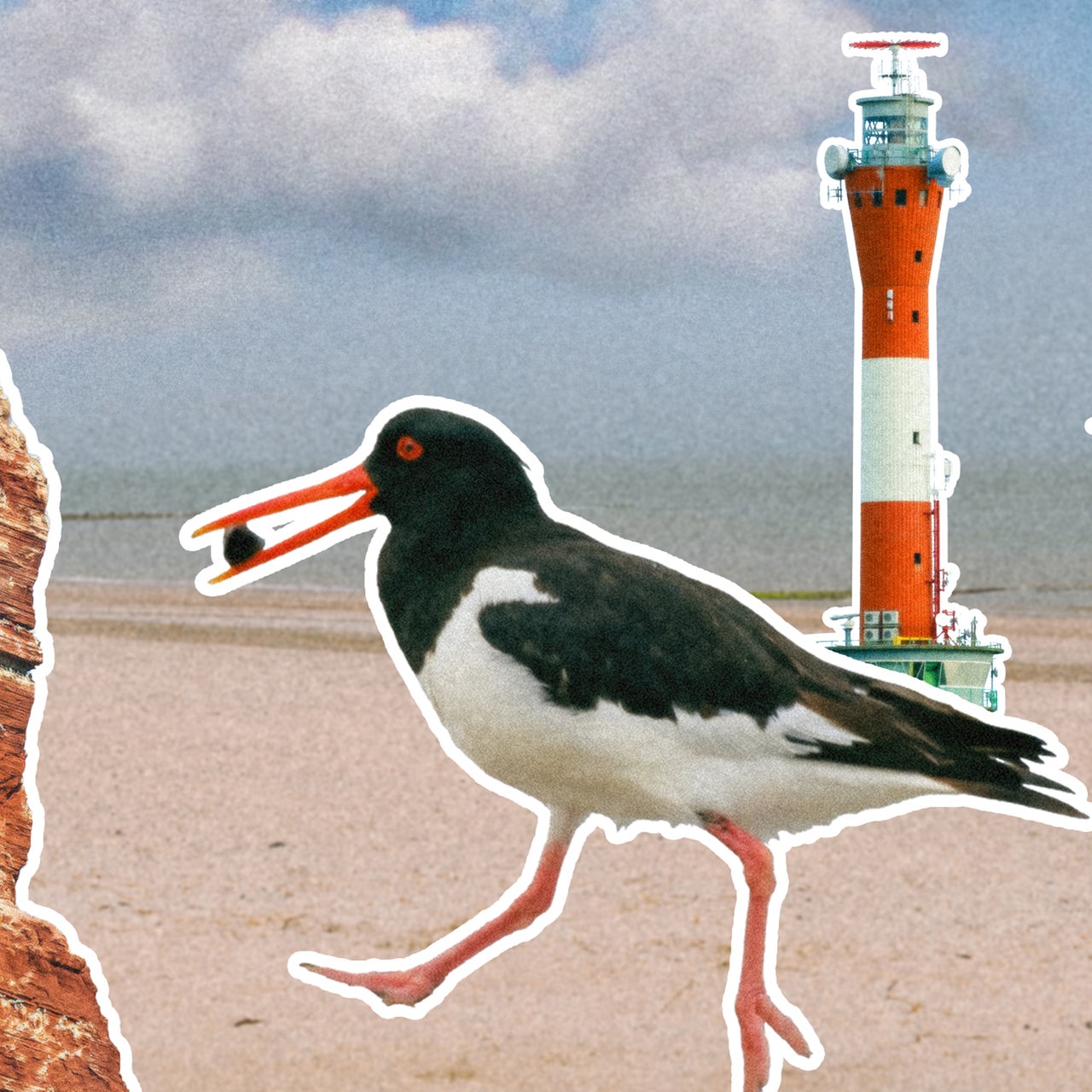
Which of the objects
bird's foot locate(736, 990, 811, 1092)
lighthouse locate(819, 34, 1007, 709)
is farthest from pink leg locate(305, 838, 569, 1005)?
lighthouse locate(819, 34, 1007, 709)

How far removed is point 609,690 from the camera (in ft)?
16.0

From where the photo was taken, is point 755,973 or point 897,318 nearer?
point 755,973

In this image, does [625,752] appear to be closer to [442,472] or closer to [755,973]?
[755,973]

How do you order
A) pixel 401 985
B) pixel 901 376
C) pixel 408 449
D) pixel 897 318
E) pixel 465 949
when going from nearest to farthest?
pixel 408 449, pixel 401 985, pixel 465 949, pixel 897 318, pixel 901 376

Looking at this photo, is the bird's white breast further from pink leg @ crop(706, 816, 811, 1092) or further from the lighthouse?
the lighthouse

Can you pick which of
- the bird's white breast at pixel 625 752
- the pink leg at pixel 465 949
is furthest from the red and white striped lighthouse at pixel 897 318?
the pink leg at pixel 465 949

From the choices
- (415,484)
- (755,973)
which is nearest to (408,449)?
(415,484)

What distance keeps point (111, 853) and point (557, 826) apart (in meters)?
12.1

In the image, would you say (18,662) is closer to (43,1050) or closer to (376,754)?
(43,1050)

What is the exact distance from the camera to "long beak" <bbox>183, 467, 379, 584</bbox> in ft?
→ 14.9

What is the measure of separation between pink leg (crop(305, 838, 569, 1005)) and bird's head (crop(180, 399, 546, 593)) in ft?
3.49

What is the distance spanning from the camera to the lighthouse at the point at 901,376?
6359 mm

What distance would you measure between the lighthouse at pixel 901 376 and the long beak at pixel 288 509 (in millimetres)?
1606

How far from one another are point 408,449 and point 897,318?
14.3 feet
